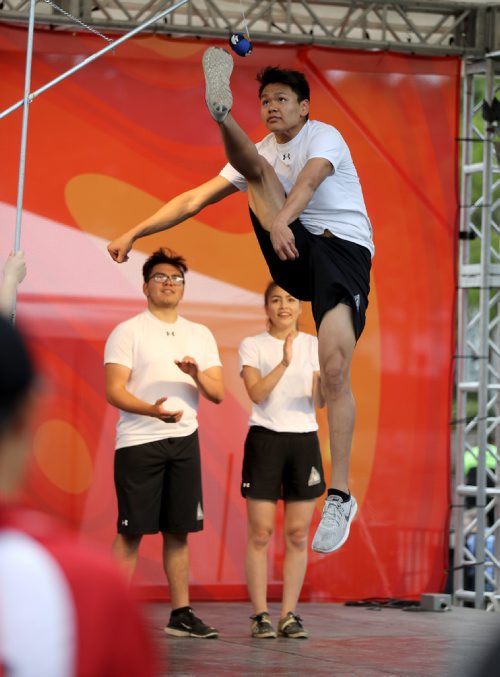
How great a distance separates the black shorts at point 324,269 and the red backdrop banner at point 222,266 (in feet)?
9.86

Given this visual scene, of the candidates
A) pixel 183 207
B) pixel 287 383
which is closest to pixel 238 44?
pixel 183 207

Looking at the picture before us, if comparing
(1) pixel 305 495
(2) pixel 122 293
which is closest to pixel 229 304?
(2) pixel 122 293

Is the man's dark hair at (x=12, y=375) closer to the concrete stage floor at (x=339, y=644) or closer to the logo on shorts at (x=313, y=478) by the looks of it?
the concrete stage floor at (x=339, y=644)

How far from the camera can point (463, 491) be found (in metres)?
7.62

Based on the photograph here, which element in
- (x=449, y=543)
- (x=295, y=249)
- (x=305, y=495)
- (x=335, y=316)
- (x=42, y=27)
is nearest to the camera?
(x=295, y=249)

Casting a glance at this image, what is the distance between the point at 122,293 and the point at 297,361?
1617 mm

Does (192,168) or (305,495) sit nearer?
(305,495)

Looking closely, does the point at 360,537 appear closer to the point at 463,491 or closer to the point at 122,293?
the point at 463,491

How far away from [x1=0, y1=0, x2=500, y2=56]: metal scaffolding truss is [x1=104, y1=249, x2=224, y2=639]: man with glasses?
1.93m

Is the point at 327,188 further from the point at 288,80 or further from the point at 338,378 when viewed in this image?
the point at 338,378

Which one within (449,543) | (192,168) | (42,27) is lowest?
(449,543)

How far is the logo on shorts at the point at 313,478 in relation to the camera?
5.88 meters

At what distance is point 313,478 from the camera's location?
5.89m

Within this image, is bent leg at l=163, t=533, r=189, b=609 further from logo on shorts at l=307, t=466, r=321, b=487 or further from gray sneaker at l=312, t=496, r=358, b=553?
gray sneaker at l=312, t=496, r=358, b=553
